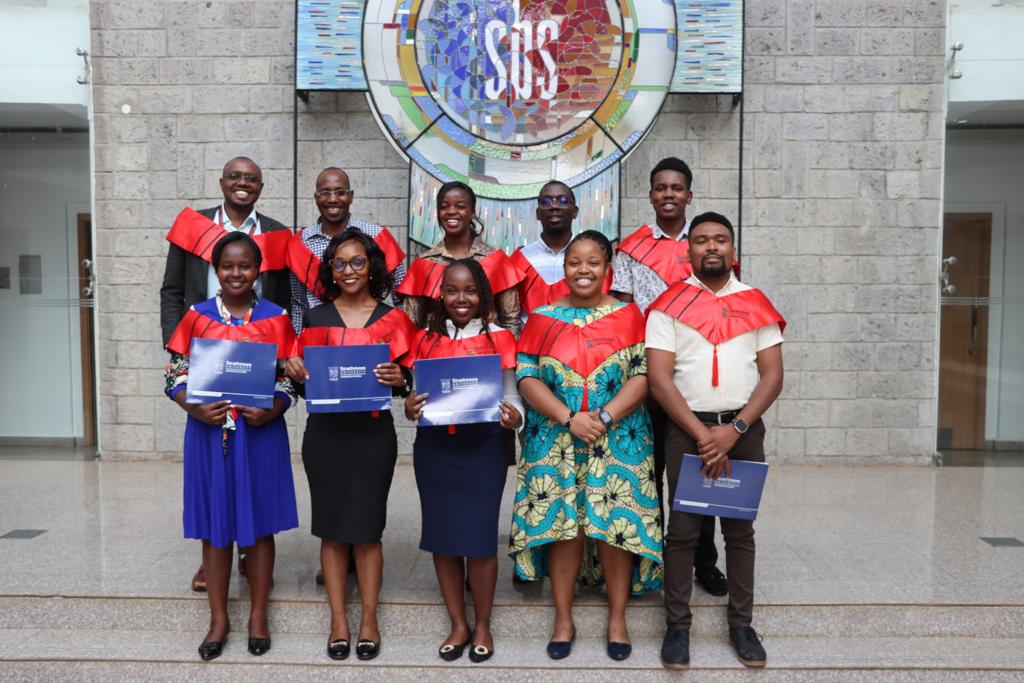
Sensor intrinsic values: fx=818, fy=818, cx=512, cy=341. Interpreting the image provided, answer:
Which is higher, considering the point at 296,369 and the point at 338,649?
the point at 296,369

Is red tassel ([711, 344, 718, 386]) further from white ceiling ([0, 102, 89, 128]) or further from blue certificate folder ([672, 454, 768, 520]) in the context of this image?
white ceiling ([0, 102, 89, 128])

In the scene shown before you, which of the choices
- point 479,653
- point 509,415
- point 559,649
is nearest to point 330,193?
point 509,415

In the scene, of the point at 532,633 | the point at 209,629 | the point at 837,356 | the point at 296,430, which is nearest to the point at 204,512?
the point at 209,629

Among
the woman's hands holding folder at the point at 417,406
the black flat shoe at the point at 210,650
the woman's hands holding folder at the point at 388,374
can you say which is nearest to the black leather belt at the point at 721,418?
the woman's hands holding folder at the point at 417,406

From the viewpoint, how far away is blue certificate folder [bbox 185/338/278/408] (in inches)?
119

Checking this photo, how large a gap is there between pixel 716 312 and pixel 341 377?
1.42 meters

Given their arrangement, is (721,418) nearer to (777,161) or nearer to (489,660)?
(489,660)

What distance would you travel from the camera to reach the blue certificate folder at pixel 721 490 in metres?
3.03

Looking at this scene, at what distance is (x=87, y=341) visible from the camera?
671cm

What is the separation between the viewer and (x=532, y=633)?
341 cm

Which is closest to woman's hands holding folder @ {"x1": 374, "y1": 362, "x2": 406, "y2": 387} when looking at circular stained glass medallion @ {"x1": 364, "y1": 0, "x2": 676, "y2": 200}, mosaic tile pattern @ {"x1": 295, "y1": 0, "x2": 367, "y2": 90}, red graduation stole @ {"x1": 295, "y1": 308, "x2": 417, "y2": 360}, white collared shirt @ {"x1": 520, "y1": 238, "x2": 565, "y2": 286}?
red graduation stole @ {"x1": 295, "y1": 308, "x2": 417, "y2": 360}

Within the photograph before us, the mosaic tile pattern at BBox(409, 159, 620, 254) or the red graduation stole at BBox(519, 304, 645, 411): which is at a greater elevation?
the mosaic tile pattern at BBox(409, 159, 620, 254)

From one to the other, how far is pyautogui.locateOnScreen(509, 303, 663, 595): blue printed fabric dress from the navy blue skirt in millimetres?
159

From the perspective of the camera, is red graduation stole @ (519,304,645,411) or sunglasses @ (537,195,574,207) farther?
sunglasses @ (537,195,574,207)
